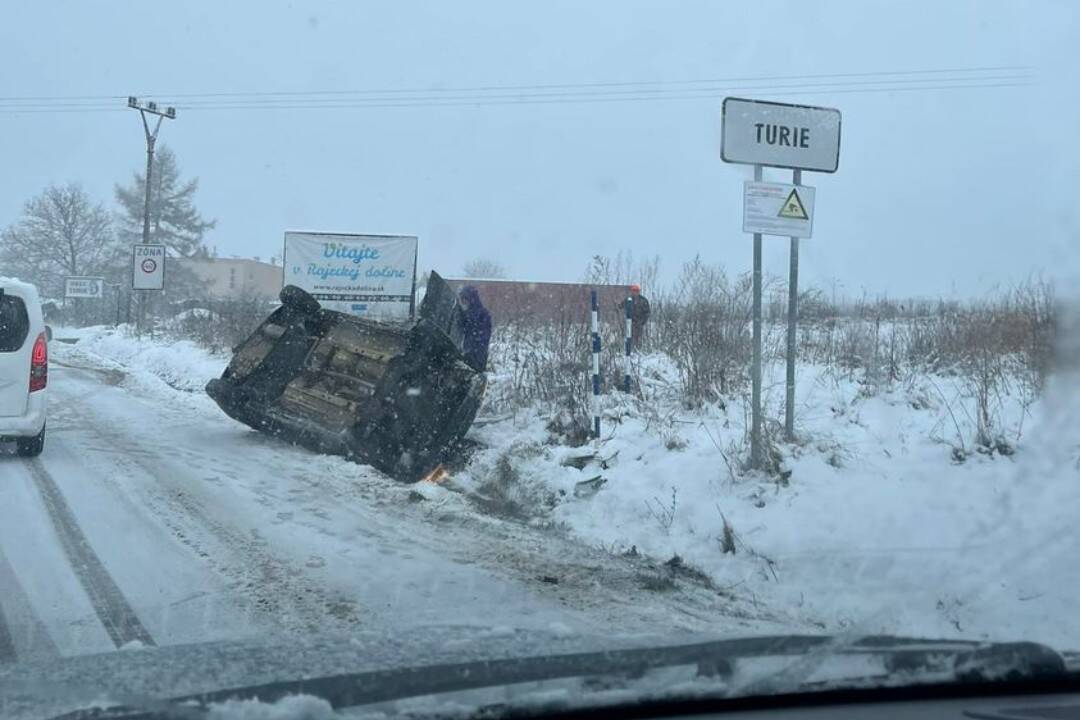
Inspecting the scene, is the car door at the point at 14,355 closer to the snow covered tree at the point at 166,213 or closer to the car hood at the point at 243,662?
the car hood at the point at 243,662

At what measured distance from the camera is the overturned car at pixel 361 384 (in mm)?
10398

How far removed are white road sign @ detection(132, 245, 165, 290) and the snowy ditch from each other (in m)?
23.4

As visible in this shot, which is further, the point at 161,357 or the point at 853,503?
the point at 161,357

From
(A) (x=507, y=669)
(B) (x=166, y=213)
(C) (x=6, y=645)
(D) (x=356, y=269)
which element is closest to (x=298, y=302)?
(C) (x=6, y=645)

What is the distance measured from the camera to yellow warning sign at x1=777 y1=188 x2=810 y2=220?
8.52m

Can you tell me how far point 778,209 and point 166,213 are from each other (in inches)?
2191

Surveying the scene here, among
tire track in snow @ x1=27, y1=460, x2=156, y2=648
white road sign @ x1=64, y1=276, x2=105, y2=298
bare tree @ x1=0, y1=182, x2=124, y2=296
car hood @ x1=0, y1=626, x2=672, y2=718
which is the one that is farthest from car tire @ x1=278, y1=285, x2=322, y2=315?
bare tree @ x1=0, y1=182, x2=124, y2=296

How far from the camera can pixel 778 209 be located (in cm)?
850

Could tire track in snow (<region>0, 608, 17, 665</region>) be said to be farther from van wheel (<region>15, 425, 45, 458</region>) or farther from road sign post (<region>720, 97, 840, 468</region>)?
van wheel (<region>15, 425, 45, 458</region>)

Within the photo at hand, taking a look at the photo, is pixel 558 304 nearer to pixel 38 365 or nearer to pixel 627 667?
pixel 38 365

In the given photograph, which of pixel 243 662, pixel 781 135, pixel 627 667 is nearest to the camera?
pixel 627 667

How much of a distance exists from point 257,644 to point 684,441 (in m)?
6.01

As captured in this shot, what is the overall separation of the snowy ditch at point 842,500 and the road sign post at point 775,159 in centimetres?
79

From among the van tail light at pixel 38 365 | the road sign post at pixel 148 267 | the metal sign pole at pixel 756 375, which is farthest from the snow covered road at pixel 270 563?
the road sign post at pixel 148 267
